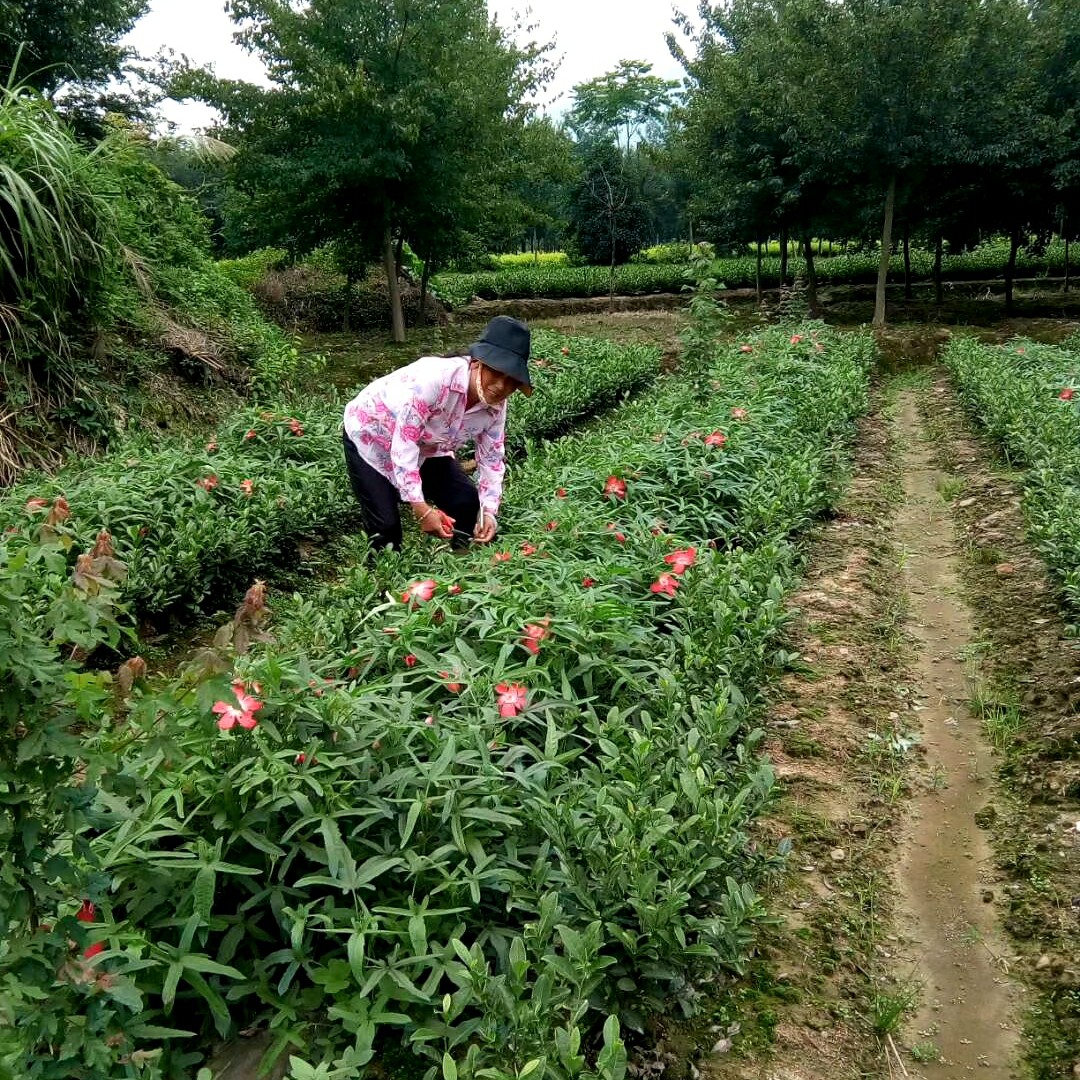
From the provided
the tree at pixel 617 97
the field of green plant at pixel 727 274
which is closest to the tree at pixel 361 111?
the field of green plant at pixel 727 274

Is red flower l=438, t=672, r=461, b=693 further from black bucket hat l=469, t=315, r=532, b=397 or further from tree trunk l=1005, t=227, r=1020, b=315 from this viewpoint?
tree trunk l=1005, t=227, r=1020, b=315

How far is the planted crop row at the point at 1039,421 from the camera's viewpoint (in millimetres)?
3814

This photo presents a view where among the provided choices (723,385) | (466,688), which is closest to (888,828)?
(466,688)

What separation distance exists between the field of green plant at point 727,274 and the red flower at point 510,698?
1813 cm

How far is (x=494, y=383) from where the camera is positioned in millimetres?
3236

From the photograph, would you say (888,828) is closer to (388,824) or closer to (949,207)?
(388,824)

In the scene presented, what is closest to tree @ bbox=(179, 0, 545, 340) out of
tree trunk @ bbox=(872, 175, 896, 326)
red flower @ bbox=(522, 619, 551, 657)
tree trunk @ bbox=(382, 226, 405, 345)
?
tree trunk @ bbox=(382, 226, 405, 345)

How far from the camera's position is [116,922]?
154 centimetres

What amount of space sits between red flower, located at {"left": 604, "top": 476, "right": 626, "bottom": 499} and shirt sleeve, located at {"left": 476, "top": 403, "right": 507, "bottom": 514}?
0.47m

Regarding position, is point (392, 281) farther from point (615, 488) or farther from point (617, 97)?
point (617, 97)

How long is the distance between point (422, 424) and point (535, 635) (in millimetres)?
1364

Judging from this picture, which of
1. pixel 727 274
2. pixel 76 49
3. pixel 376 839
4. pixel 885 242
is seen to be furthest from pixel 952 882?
pixel 727 274

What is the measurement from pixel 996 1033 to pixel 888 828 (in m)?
0.69

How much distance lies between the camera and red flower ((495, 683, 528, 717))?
1936 mm
